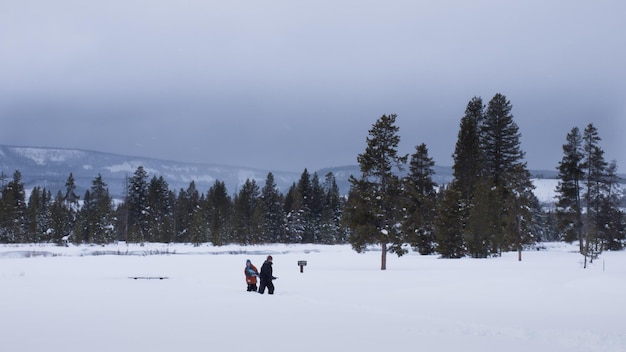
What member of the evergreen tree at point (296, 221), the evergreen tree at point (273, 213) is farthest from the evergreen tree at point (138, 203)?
the evergreen tree at point (296, 221)

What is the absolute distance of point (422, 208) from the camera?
170ft

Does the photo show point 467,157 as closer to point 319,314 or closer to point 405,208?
point 405,208

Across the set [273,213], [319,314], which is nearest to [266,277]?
[319,314]

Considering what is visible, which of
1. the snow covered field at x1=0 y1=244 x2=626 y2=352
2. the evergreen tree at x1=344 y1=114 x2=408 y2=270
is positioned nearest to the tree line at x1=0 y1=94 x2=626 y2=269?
the evergreen tree at x1=344 y1=114 x2=408 y2=270

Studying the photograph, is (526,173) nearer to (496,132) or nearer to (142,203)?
(496,132)

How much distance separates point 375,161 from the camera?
3547 cm

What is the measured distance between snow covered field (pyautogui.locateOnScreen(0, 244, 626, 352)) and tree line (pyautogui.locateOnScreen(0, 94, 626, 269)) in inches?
350

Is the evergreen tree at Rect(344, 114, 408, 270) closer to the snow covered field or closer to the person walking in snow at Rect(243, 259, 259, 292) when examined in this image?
the snow covered field

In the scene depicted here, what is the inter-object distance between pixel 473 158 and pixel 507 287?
3458cm

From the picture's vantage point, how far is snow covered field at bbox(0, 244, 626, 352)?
450 inches

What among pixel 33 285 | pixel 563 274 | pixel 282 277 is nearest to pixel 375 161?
pixel 282 277

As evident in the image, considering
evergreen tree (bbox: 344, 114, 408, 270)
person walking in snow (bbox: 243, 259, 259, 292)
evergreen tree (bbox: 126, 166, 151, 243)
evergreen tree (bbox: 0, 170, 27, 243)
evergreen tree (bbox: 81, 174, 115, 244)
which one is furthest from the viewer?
evergreen tree (bbox: 126, 166, 151, 243)

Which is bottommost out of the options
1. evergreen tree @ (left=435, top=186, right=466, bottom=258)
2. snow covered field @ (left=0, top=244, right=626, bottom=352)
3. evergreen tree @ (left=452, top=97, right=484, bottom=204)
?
snow covered field @ (left=0, top=244, right=626, bottom=352)

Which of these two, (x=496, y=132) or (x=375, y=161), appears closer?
(x=375, y=161)
